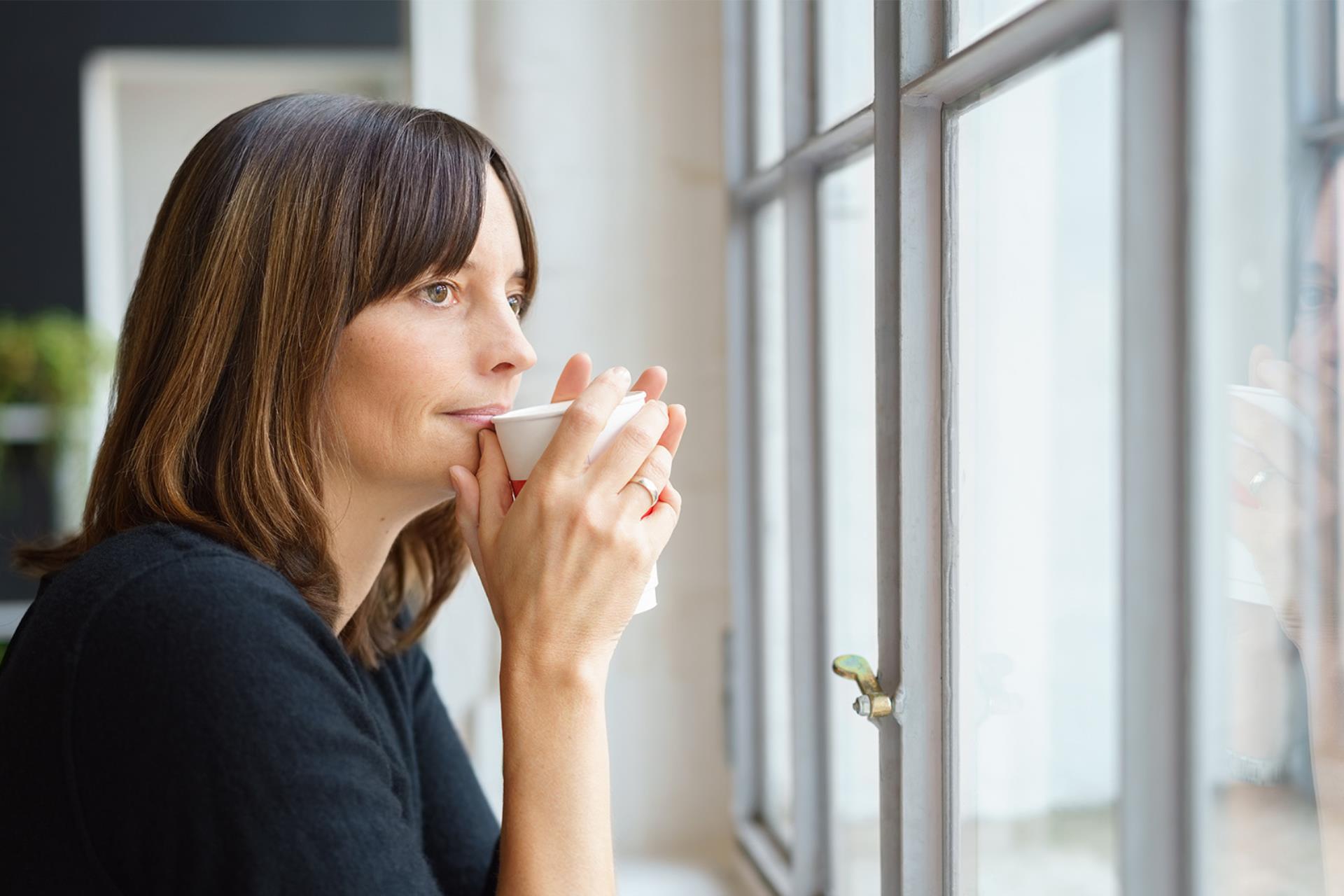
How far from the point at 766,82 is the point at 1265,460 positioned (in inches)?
41.2

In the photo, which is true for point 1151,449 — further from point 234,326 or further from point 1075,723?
point 234,326

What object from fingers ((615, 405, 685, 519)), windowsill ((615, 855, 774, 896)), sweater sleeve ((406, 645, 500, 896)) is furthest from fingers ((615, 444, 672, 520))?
windowsill ((615, 855, 774, 896))

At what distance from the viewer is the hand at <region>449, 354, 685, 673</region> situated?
0.83 metres

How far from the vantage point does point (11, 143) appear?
3988 millimetres

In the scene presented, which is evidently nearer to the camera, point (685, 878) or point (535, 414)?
point (535, 414)

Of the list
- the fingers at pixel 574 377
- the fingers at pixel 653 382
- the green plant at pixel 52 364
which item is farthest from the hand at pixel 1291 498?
the green plant at pixel 52 364

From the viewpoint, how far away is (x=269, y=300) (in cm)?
84

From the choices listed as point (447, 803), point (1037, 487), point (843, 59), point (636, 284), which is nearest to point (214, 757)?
point (447, 803)

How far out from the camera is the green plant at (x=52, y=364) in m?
3.57

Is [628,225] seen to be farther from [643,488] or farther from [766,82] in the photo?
[643,488]

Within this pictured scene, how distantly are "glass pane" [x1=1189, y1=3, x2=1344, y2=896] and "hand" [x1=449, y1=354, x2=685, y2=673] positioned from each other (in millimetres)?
395

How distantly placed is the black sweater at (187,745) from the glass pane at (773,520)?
841 millimetres

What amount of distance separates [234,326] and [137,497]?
15cm

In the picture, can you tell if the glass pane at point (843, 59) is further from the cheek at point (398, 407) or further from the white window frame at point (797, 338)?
the cheek at point (398, 407)
